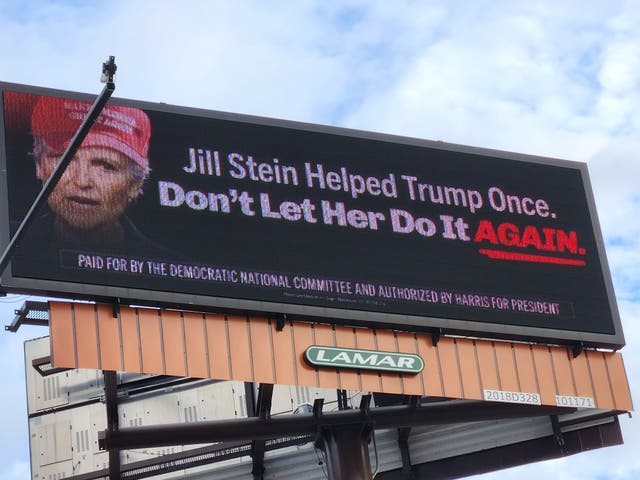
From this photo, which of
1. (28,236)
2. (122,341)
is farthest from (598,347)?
(28,236)

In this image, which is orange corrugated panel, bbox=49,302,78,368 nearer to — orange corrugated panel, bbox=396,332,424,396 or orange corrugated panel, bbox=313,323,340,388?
orange corrugated panel, bbox=313,323,340,388

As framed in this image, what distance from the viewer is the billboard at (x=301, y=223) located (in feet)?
56.1

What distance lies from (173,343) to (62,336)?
1.39m

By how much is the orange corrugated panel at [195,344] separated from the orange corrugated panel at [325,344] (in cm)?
154

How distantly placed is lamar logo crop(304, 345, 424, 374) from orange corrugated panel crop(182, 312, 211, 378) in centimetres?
140

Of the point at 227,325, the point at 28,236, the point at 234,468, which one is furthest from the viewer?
the point at 234,468

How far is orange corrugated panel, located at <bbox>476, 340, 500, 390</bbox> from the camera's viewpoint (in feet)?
62.6

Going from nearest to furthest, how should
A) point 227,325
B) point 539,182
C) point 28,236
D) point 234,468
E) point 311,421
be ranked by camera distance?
point 28,236 < point 227,325 < point 311,421 < point 539,182 < point 234,468

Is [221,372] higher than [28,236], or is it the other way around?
[28,236]

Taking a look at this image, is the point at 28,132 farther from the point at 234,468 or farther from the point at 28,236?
the point at 234,468

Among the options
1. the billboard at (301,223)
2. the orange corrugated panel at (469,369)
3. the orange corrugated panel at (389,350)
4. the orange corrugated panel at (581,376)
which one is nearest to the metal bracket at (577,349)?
the orange corrugated panel at (581,376)

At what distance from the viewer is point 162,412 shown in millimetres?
22984

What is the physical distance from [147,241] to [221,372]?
1.86 m

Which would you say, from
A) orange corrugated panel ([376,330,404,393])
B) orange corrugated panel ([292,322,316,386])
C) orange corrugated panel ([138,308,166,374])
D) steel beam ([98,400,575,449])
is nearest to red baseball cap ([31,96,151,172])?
orange corrugated panel ([138,308,166,374])
